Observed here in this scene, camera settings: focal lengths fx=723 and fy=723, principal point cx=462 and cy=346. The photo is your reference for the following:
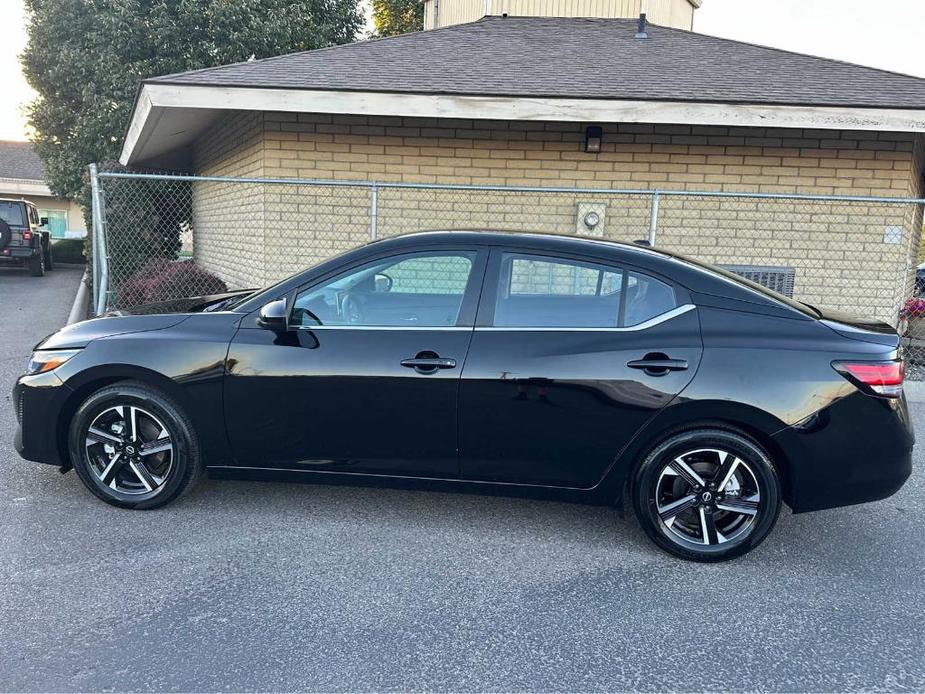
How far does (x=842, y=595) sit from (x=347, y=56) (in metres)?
8.19

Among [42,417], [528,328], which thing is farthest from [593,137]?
[42,417]

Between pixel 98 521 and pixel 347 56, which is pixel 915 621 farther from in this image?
pixel 347 56

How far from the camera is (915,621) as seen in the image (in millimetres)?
3014

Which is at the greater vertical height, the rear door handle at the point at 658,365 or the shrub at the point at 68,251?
the rear door handle at the point at 658,365

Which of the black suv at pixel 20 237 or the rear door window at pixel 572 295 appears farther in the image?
the black suv at pixel 20 237

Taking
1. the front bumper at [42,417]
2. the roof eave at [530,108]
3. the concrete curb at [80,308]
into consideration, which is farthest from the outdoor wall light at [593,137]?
the concrete curb at [80,308]

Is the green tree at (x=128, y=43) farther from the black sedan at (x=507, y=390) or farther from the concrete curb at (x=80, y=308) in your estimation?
the black sedan at (x=507, y=390)

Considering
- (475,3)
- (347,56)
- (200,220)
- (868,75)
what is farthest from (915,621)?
(200,220)

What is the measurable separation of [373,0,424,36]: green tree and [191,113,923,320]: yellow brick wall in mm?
18514

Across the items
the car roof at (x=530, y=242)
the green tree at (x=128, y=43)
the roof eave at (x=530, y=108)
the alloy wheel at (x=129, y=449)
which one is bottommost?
the alloy wheel at (x=129, y=449)

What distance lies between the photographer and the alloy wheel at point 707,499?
343 cm

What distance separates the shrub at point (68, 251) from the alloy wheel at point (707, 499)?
83.4ft

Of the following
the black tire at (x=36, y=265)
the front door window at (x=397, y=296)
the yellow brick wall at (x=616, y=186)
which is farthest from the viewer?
the black tire at (x=36, y=265)

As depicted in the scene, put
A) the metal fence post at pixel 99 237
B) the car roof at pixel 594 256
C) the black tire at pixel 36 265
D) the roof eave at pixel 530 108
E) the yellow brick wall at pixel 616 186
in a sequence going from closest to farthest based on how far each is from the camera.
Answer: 1. the car roof at pixel 594 256
2. the roof eave at pixel 530 108
3. the metal fence post at pixel 99 237
4. the yellow brick wall at pixel 616 186
5. the black tire at pixel 36 265
